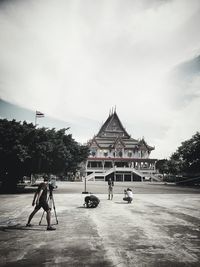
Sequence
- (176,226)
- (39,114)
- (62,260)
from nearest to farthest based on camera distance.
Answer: (62,260) < (176,226) < (39,114)

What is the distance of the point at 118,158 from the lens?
62906 mm

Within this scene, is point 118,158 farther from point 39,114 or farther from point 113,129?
point 39,114

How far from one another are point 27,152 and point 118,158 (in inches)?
1633

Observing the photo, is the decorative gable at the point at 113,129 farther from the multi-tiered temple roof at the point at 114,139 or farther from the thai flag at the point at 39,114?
the thai flag at the point at 39,114

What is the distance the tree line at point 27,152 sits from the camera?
76.4 ft

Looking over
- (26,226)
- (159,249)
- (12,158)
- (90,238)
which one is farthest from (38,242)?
(12,158)

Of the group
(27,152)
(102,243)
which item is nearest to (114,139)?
(27,152)

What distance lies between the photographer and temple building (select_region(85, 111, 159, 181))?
191 feet

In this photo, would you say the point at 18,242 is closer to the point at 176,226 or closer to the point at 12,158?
the point at 176,226

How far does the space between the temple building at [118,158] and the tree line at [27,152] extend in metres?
30.0

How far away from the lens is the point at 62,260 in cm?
537

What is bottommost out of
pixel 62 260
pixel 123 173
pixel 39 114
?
pixel 62 260

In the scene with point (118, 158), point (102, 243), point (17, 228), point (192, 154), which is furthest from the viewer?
point (118, 158)

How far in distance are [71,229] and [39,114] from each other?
29593mm
